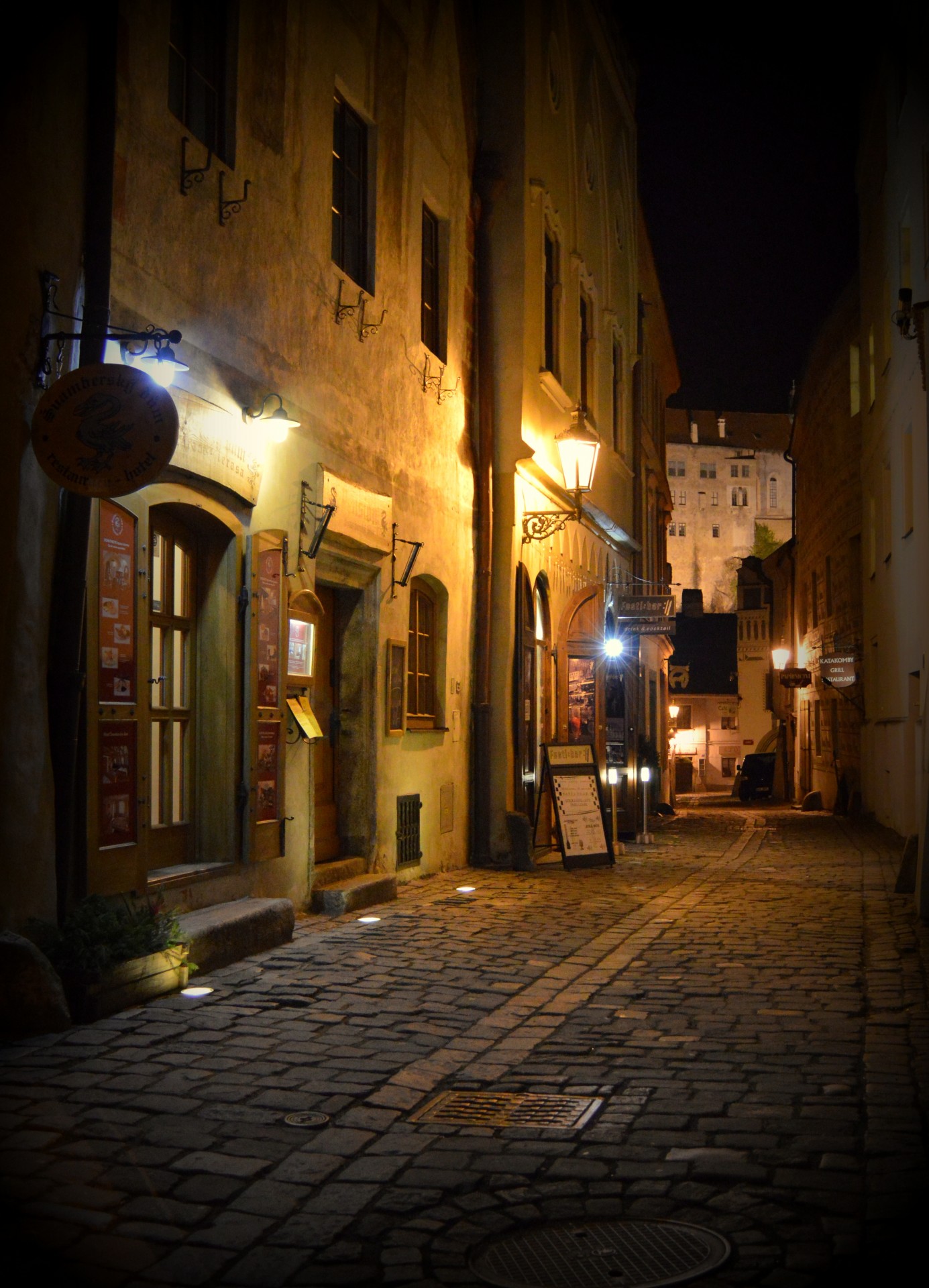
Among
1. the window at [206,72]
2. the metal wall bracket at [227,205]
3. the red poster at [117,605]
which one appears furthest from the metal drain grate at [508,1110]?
the window at [206,72]

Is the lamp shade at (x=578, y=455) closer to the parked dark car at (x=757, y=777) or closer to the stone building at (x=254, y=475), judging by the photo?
the stone building at (x=254, y=475)

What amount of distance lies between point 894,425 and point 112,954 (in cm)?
1596

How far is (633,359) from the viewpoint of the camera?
24328mm

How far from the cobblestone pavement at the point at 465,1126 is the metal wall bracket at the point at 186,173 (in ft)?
15.6

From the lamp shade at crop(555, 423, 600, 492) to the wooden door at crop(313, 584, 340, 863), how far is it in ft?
13.9

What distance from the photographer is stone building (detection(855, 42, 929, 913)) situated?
1669 cm

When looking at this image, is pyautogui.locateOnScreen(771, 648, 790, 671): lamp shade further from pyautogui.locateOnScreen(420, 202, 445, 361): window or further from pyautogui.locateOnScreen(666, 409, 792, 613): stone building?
pyautogui.locateOnScreen(666, 409, 792, 613): stone building

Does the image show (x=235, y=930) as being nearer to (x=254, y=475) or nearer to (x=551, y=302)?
(x=254, y=475)

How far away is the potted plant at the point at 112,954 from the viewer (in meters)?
6.57

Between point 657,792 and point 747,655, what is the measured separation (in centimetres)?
3938

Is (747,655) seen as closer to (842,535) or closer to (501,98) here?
(842,535)

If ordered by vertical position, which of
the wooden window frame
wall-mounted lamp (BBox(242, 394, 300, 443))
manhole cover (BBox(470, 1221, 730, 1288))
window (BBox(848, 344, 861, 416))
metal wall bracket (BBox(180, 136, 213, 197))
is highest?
window (BBox(848, 344, 861, 416))

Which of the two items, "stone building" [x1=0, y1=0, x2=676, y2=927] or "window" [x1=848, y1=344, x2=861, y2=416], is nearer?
"stone building" [x1=0, y1=0, x2=676, y2=927]

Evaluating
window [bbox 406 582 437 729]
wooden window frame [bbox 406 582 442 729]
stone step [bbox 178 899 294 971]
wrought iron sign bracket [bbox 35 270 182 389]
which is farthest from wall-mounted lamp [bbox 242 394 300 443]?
window [bbox 406 582 437 729]
